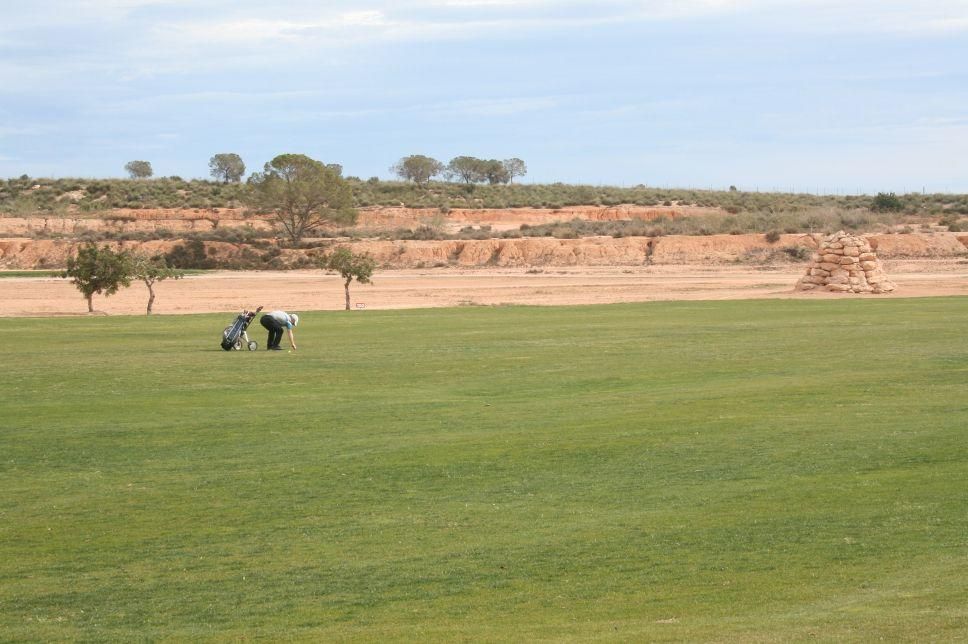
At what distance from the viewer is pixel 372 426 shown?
20.0 m

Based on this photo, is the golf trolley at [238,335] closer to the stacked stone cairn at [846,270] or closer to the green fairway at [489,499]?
the green fairway at [489,499]

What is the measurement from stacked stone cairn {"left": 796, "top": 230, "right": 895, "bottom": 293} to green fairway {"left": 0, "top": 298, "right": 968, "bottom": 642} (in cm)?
2923

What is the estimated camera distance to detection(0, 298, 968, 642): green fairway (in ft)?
34.8

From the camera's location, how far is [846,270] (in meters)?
57.1

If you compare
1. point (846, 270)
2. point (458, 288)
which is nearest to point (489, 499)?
point (846, 270)

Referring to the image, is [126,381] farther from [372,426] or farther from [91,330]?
[91,330]

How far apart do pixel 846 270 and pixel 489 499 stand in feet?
149

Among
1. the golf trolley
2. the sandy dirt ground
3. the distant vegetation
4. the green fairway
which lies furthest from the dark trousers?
the distant vegetation

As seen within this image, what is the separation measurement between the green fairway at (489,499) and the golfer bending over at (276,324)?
6.04 feet

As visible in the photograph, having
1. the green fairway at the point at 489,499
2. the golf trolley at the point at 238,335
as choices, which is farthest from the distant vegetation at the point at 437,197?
the green fairway at the point at 489,499

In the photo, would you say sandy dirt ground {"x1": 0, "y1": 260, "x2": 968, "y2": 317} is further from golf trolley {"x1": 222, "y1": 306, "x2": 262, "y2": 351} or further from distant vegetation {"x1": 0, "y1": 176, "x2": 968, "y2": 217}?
distant vegetation {"x1": 0, "y1": 176, "x2": 968, "y2": 217}

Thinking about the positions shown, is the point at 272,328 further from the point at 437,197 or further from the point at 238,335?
the point at 437,197

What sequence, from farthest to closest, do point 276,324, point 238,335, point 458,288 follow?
point 458,288, point 238,335, point 276,324

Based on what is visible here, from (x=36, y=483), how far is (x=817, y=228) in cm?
9198
